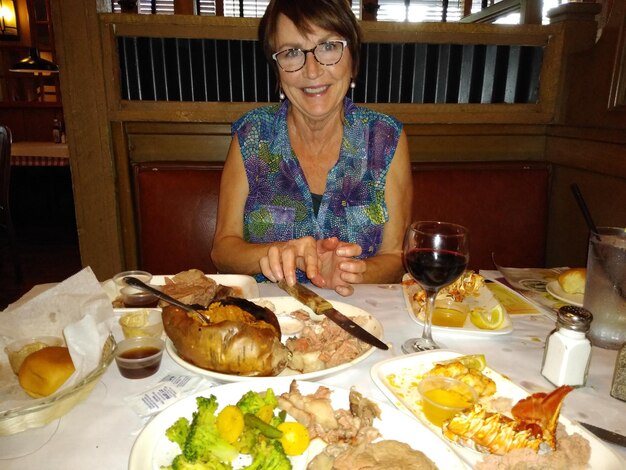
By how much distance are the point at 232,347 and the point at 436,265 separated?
571mm

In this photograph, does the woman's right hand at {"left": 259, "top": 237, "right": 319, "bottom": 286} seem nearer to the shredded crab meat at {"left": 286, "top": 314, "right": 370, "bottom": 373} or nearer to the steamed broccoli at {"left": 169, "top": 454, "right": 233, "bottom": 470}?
the shredded crab meat at {"left": 286, "top": 314, "right": 370, "bottom": 373}

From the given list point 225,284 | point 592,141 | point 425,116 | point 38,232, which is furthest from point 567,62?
point 38,232

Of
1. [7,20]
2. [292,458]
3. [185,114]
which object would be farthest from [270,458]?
[7,20]

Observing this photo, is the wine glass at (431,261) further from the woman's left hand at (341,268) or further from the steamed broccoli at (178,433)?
the steamed broccoli at (178,433)

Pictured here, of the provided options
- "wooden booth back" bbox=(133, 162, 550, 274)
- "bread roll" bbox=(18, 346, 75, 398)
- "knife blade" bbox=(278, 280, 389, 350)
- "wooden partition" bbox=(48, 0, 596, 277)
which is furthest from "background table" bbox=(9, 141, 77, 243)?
"bread roll" bbox=(18, 346, 75, 398)

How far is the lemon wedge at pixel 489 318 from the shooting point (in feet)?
4.22

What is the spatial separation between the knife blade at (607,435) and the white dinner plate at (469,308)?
40 centimetres

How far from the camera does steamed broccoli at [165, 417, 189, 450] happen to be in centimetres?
78

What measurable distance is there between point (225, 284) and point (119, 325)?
15.8 inches

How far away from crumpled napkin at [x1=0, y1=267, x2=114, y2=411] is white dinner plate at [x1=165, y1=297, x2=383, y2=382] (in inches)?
7.3

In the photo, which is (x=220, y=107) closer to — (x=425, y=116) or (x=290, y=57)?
(x=290, y=57)

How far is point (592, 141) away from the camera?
8.82ft

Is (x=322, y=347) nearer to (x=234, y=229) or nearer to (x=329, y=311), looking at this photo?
(x=329, y=311)

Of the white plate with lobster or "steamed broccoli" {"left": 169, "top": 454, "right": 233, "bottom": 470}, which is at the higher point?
"steamed broccoli" {"left": 169, "top": 454, "right": 233, "bottom": 470}
